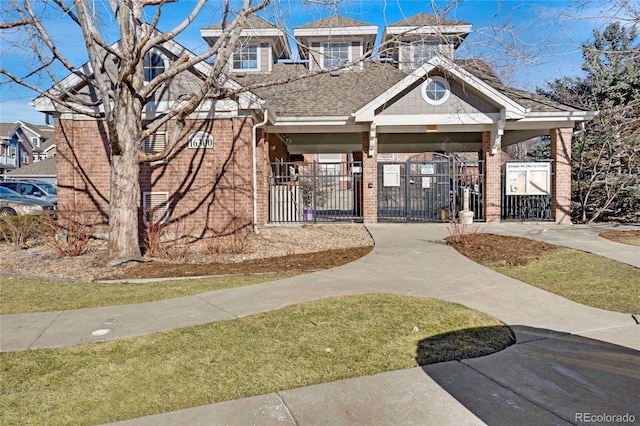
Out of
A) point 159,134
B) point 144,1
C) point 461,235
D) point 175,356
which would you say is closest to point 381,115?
point 461,235

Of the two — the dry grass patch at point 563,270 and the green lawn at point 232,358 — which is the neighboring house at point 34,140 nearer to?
the dry grass patch at point 563,270

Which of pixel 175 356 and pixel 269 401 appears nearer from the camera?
pixel 269 401

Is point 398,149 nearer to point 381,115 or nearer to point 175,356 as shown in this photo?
point 381,115

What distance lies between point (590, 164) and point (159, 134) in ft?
48.8

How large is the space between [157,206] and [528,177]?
11864 mm

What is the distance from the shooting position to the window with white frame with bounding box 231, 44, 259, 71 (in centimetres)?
1895

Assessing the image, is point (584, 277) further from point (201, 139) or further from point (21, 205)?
point (21, 205)

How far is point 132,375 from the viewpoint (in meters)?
3.97

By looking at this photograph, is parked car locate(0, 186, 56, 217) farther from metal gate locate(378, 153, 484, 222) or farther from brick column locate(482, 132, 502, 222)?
brick column locate(482, 132, 502, 222)

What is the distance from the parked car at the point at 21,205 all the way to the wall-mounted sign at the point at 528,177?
1736cm

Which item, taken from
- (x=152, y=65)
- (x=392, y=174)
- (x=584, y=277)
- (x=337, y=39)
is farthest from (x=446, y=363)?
(x=337, y=39)

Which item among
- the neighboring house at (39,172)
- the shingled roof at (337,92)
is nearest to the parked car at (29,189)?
the shingled roof at (337,92)

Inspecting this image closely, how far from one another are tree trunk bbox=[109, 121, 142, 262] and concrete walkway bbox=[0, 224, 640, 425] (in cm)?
389

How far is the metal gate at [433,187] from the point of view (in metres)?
15.7
